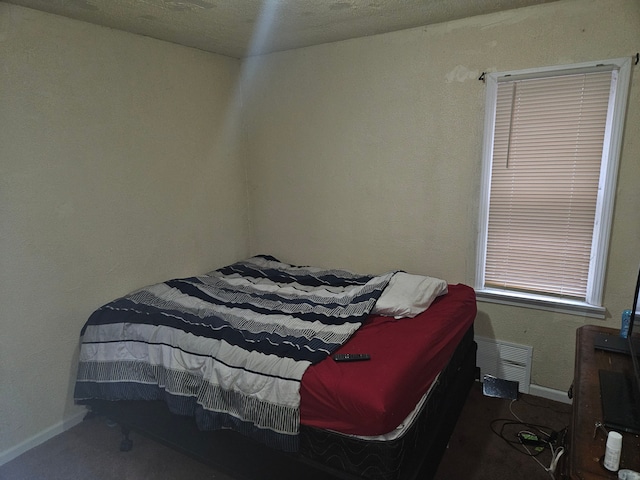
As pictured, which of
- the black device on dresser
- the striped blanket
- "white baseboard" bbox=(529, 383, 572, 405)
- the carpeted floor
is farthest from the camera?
"white baseboard" bbox=(529, 383, 572, 405)

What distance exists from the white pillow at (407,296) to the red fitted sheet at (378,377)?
0.09m

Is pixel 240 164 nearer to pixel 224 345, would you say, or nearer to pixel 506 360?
pixel 224 345

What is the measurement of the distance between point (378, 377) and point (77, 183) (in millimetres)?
1948

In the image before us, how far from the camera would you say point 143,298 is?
2.46 m

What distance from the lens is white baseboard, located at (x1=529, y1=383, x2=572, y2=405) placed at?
248cm

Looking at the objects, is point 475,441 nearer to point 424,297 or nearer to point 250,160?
point 424,297

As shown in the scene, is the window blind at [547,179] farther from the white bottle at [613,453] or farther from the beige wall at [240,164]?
the white bottle at [613,453]

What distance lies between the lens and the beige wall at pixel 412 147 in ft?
7.14

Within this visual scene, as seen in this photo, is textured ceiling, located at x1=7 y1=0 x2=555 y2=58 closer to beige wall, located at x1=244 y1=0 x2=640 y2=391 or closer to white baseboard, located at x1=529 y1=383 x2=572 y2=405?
beige wall, located at x1=244 y1=0 x2=640 y2=391

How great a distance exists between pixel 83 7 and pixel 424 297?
233cm

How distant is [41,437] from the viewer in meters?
2.25

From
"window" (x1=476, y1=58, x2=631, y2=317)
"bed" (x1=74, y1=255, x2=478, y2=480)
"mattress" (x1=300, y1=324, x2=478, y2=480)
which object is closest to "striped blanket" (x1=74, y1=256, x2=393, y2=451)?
"bed" (x1=74, y1=255, x2=478, y2=480)

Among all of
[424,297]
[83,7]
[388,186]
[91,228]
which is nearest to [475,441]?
[424,297]

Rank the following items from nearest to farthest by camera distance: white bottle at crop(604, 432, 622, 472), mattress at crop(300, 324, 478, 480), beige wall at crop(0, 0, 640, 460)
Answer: white bottle at crop(604, 432, 622, 472) → mattress at crop(300, 324, 478, 480) → beige wall at crop(0, 0, 640, 460)
